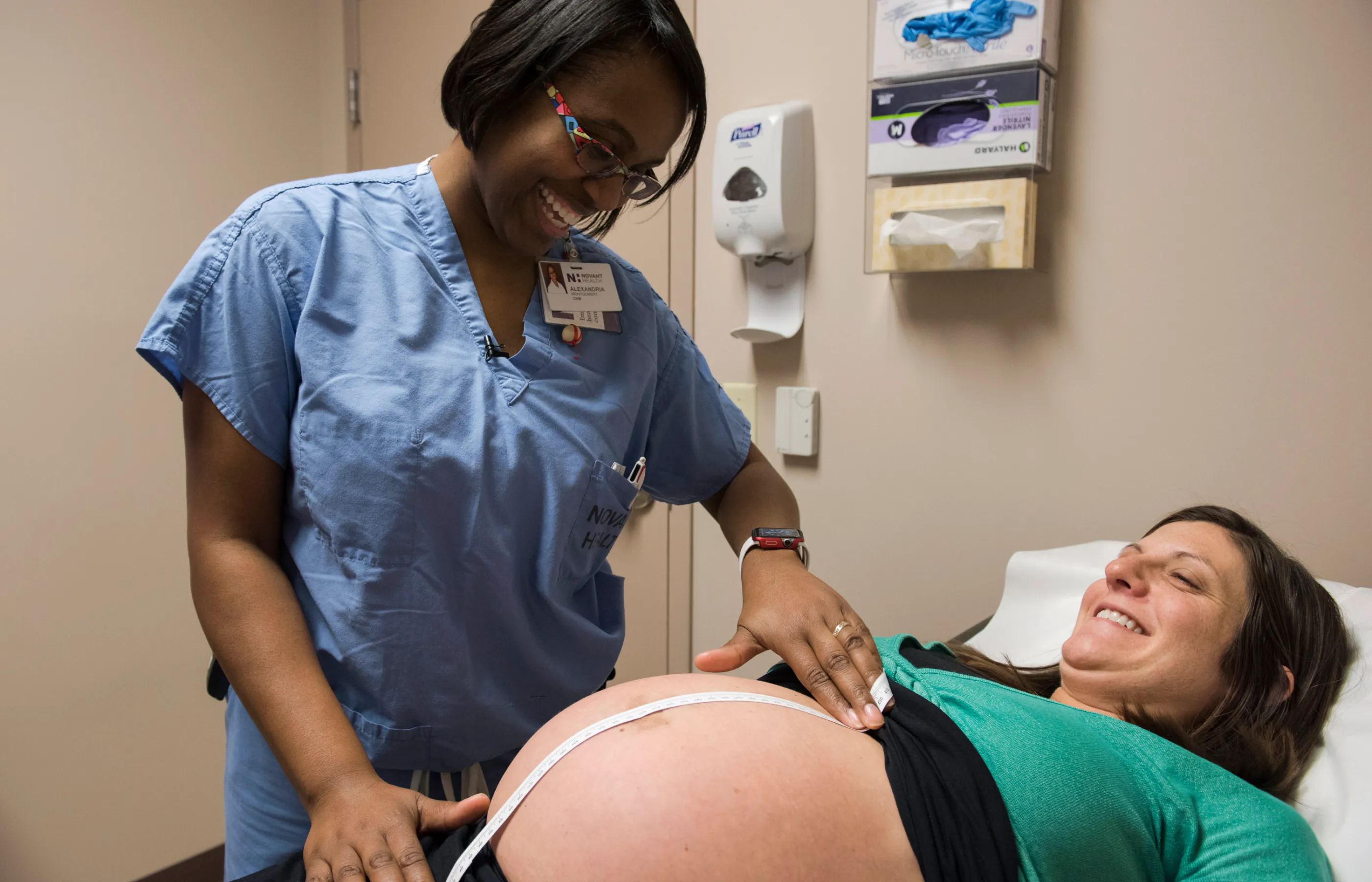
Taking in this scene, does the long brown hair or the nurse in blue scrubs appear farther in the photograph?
the long brown hair

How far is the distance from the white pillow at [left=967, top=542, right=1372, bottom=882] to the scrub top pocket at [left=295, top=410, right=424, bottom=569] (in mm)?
912

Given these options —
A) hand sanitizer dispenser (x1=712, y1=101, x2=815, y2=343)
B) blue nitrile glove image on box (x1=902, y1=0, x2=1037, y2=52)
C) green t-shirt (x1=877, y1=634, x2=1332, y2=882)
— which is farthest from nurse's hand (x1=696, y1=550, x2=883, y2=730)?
blue nitrile glove image on box (x1=902, y1=0, x2=1037, y2=52)

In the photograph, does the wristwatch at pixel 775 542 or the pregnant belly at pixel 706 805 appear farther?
the wristwatch at pixel 775 542

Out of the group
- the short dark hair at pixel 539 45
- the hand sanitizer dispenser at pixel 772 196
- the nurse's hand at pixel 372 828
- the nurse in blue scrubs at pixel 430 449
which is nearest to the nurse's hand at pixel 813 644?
the nurse in blue scrubs at pixel 430 449

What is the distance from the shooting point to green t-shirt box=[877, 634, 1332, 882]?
894 mm

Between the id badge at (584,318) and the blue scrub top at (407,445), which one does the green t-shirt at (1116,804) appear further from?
the id badge at (584,318)

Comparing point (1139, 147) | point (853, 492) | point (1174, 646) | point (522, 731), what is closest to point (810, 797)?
point (522, 731)

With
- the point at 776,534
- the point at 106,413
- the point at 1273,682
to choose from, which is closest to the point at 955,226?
the point at 776,534

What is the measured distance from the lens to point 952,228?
1.60 meters

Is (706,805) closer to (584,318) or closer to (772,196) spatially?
(584,318)

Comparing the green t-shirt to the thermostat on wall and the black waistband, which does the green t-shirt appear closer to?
the black waistband

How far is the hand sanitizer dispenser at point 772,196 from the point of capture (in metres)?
1.80

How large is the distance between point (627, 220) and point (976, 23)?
2.95 ft

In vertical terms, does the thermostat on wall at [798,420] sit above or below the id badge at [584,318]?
below
